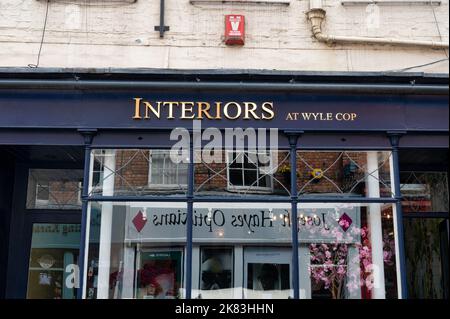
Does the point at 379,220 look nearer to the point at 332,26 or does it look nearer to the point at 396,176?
the point at 396,176

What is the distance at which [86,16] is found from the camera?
8.84m

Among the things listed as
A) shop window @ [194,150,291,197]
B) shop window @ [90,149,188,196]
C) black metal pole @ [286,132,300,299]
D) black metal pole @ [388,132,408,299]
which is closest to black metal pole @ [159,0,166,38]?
shop window @ [90,149,188,196]

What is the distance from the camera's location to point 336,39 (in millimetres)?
8703

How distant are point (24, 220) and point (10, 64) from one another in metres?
2.64

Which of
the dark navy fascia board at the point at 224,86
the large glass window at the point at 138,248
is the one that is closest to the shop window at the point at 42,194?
the large glass window at the point at 138,248

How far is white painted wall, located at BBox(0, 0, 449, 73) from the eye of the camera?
8727mm

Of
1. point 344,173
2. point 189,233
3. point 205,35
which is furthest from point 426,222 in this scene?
point 205,35

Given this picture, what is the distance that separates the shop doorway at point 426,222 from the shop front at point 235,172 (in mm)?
1190

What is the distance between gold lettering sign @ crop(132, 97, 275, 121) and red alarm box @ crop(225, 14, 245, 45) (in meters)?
1.01

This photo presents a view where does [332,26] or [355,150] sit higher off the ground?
[332,26]

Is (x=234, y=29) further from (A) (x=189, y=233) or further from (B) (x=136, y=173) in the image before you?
(A) (x=189, y=233)

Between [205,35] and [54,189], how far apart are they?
3.66 metres

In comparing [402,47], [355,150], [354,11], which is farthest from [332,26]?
[355,150]

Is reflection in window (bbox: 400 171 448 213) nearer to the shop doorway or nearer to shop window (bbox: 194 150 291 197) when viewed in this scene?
Answer: the shop doorway
